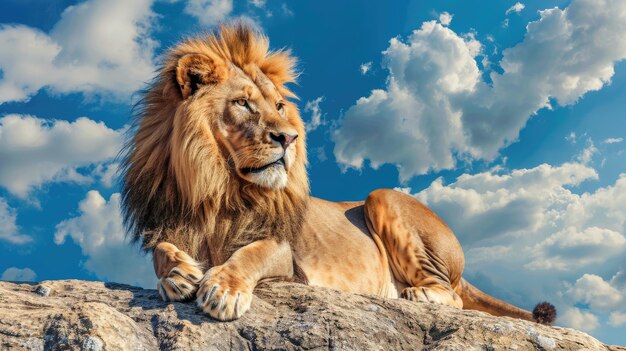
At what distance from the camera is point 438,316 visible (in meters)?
3.77

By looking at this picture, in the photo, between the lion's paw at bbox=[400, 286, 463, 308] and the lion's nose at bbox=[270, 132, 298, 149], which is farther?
the lion's paw at bbox=[400, 286, 463, 308]

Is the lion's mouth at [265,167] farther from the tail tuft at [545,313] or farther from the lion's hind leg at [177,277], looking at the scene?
the tail tuft at [545,313]

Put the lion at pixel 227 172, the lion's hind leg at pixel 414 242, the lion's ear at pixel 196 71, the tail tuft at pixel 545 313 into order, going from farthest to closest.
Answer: the lion's hind leg at pixel 414 242
the tail tuft at pixel 545 313
the lion's ear at pixel 196 71
the lion at pixel 227 172

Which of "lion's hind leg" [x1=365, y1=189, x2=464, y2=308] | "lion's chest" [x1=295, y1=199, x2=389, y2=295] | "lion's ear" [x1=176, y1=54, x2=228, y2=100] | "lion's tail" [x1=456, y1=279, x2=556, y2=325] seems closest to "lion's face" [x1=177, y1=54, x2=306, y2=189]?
"lion's ear" [x1=176, y1=54, x2=228, y2=100]

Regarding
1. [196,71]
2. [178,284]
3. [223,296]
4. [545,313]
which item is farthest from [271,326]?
[545,313]

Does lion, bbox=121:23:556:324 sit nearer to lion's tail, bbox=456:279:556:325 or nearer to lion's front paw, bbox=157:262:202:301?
lion's front paw, bbox=157:262:202:301

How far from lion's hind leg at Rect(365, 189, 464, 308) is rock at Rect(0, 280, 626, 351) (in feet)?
9.01

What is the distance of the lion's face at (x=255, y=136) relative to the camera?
4.92 metres

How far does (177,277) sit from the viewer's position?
12.8 feet

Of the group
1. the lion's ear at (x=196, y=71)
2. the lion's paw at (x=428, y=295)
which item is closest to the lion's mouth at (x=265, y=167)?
the lion's ear at (x=196, y=71)

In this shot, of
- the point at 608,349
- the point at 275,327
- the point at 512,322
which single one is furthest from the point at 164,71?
the point at 608,349

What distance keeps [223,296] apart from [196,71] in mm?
2194

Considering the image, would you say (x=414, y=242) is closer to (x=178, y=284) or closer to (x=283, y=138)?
(x=283, y=138)

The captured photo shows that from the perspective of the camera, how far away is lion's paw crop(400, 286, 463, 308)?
5953 millimetres
